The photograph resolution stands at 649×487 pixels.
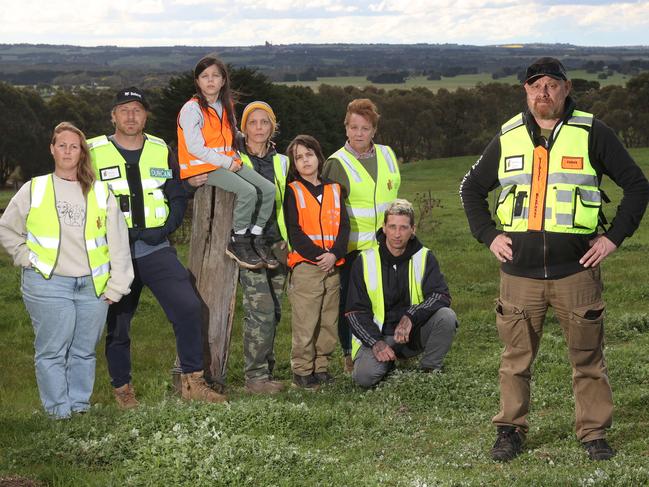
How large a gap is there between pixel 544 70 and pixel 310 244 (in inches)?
131

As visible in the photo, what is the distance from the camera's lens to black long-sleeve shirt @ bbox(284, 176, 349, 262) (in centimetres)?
859

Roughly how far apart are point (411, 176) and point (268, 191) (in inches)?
1792

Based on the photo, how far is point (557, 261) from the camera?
19.6 feet

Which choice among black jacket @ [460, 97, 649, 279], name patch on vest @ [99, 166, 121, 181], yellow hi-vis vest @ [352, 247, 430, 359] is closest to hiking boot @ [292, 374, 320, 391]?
yellow hi-vis vest @ [352, 247, 430, 359]

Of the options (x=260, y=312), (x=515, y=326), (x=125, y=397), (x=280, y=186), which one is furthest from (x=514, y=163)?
(x=125, y=397)

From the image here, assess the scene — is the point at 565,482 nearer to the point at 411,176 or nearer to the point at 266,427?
the point at 266,427

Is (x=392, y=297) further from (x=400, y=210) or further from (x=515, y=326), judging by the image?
(x=515, y=326)

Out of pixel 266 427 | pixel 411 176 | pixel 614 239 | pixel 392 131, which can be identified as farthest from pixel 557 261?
pixel 392 131

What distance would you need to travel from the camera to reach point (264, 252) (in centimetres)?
834

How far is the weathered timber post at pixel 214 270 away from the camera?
8.31m

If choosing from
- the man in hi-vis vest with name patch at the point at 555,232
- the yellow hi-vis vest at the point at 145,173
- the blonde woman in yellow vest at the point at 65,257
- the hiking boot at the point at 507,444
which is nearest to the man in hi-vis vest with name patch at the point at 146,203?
the yellow hi-vis vest at the point at 145,173

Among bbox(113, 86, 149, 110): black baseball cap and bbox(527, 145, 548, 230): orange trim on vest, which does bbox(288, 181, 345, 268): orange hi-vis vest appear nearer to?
bbox(113, 86, 149, 110): black baseball cap

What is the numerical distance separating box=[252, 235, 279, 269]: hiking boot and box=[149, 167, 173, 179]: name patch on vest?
1.06 metres

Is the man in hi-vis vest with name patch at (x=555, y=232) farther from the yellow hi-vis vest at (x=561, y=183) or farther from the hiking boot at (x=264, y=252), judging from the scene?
the hiking boot at (x=264, y=252)
